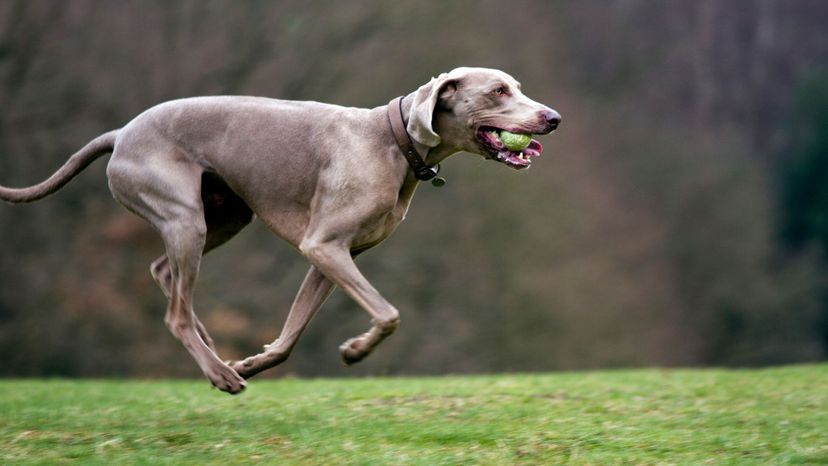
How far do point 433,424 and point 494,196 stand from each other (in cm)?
855

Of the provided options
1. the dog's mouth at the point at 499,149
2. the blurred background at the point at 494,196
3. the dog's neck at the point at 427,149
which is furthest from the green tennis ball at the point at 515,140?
the blurred background at the point at 494,196

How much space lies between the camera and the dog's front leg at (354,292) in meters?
5.29

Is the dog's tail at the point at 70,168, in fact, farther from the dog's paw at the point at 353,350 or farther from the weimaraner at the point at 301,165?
the dog's paw at the point at 353,350

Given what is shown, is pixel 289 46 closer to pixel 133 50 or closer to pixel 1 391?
pixel 133 50

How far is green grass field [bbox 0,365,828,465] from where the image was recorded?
4.96 metres

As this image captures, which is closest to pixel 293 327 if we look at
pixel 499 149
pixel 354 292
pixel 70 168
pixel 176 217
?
pixel 354 292

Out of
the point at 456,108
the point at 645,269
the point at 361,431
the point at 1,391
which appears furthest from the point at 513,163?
the point at 645,269

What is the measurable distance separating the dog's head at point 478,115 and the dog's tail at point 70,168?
178 cm

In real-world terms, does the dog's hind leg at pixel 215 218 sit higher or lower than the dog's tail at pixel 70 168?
lower

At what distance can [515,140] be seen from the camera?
5.71m

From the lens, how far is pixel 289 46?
13.9 m

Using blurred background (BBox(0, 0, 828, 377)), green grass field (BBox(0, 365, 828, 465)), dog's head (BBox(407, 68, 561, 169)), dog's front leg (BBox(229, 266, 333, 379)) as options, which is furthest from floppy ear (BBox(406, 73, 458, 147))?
blurred background (BBox(0, 0, 828, 377))

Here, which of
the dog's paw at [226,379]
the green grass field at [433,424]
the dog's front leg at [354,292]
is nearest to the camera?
the green grass field at [433,424]

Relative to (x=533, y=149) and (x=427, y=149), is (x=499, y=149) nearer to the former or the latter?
(x=533, y=149)
